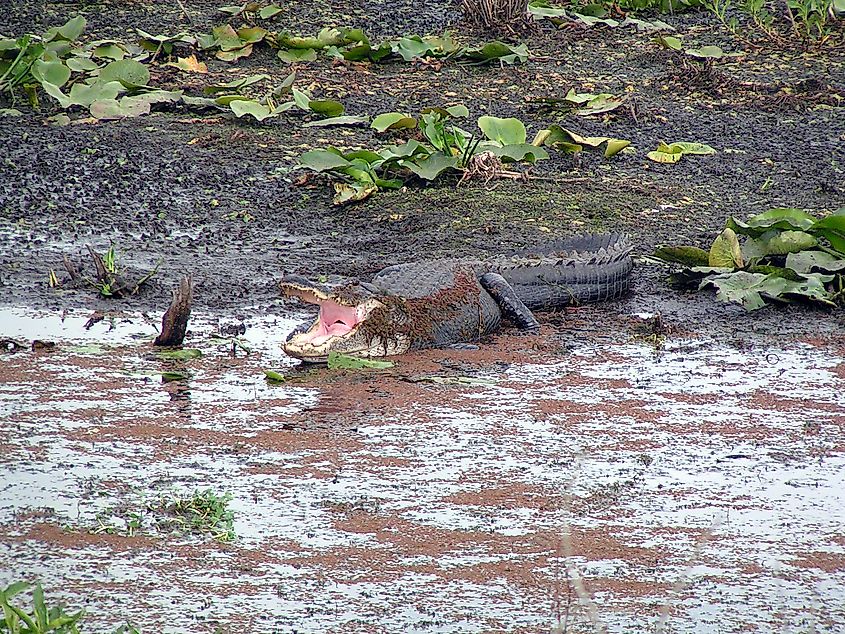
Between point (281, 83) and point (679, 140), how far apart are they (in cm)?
313

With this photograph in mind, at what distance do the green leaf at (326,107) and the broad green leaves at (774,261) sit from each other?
321 cm

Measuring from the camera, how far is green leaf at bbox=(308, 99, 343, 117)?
9.02 metres

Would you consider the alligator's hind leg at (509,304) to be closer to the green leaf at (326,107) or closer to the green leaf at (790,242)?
the green leaf at (790,242)

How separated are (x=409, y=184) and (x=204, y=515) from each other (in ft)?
15.0

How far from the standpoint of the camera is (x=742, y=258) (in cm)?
663

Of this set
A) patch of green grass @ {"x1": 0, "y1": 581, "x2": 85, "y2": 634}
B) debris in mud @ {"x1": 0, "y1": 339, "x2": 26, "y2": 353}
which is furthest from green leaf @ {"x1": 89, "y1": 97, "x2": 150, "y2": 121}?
patch of green grass @ {"x1": 0, "y1": 581, "x2": 85, "y2": 634}

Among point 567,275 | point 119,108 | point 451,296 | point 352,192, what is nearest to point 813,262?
point 567,275

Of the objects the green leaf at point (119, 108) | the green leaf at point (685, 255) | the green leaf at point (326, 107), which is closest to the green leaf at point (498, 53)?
the green leaf at point (326, 107)

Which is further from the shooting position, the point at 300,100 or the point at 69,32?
the point at 69,32

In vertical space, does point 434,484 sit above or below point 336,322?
below

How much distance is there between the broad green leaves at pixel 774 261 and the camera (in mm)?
6359

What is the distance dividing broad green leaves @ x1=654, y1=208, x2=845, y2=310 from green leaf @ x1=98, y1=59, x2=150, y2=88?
4.54 m

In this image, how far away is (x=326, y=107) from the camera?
29.7 feet

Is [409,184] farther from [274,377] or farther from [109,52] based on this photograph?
[109,52]
